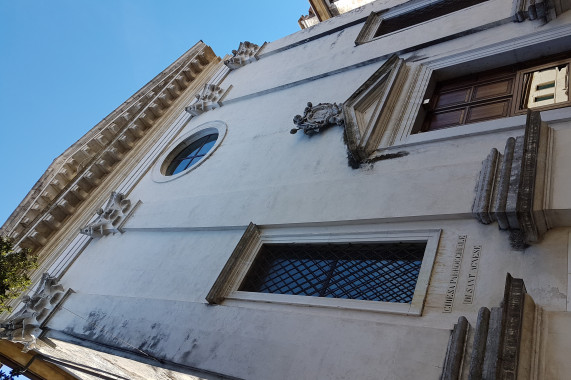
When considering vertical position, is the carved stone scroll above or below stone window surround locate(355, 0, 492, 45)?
below

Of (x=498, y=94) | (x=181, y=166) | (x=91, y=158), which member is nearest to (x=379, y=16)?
(x=498, y=94)

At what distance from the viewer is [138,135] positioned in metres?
12.9

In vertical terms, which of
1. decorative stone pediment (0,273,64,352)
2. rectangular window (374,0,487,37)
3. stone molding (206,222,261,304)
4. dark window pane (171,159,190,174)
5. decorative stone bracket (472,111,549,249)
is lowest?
decorative stone pediment (0,273,64,352)

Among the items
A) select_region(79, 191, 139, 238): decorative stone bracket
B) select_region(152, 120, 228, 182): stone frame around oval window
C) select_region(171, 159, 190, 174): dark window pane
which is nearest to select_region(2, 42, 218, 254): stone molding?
select_region(79, 191, 139, 238): decorative stone bracket

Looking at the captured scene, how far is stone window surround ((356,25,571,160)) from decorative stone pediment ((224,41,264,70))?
6193mm

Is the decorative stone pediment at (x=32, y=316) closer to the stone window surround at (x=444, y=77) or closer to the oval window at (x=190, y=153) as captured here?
the oval window at (x=190, y=153)

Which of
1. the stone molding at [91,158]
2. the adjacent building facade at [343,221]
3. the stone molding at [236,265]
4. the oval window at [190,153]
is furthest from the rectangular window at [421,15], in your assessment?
the stone molding at [91,158]

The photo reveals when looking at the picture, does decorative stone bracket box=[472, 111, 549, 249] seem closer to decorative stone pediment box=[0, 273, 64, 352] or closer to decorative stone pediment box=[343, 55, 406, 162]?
decorative stone pediment box=[343, 55, 406, 162]

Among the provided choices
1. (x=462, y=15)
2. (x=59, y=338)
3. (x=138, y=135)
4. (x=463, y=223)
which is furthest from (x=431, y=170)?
(x=138, y=135)

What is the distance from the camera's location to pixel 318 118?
8008 mm

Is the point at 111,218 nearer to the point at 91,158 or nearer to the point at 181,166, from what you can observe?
the point at 181,166

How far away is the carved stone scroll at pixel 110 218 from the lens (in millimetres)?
9680

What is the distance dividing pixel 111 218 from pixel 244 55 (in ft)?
21.2

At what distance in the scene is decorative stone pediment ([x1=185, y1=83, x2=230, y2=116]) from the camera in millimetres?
11922
